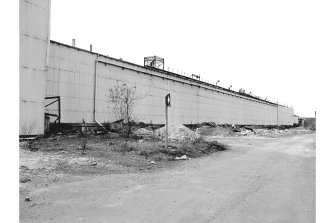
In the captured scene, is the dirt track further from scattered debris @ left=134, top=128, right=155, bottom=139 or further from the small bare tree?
the small bare tree

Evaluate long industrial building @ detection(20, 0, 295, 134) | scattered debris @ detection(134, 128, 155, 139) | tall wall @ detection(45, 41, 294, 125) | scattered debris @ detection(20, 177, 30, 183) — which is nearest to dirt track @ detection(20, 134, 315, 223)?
scattered debris @ detection(20, 177, 30, 183)

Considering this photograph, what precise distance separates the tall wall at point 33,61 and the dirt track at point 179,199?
22.8 feet

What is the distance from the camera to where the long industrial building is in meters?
12.8

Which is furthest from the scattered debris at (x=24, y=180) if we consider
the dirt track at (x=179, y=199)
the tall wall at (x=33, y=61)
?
the tall wall at (x=33, y=61)

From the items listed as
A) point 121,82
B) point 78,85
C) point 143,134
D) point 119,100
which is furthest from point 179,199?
point 121,82

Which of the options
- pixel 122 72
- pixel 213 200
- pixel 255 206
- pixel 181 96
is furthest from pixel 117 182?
pixel 181 96

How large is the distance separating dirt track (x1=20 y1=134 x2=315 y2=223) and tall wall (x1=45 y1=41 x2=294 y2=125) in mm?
10341

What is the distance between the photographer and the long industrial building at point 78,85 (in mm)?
12805

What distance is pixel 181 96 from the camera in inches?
1110

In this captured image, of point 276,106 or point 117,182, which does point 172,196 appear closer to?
point 117,182

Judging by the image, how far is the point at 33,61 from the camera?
1307 cm

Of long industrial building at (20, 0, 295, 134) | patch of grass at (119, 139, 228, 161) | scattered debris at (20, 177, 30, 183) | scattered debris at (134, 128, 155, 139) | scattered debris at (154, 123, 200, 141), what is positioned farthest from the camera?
scattered debris at (154, 123, 200, 141)

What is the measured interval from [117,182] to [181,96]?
21861mm

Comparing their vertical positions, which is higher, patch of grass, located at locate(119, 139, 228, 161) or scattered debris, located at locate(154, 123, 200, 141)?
scattered debris, located at locate(154, 123, 200, 141)
